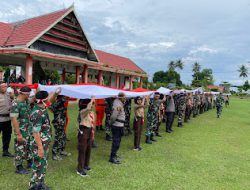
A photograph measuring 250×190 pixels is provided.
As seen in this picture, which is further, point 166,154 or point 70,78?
point 70,78

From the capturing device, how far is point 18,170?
16.3 ft

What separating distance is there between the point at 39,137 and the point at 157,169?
2.95 meters

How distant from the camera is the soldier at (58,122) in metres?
5.77

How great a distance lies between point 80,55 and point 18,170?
1356 centimetres

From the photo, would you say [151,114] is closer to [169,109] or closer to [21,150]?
[169,109]

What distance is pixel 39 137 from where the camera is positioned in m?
3.88

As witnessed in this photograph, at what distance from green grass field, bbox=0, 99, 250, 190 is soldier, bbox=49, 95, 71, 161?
277 millimetres

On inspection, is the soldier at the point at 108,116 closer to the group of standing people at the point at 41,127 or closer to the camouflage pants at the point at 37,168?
the group of standing people at the point at 41,127

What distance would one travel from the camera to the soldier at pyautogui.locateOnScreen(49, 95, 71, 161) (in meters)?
5.77

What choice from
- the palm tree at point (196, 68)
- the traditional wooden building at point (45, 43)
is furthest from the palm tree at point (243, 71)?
the traditional wooden building at point (45, 43)

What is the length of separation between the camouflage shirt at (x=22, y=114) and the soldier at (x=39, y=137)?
34.3 inches

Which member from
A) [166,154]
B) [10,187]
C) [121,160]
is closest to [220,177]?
[166,154]

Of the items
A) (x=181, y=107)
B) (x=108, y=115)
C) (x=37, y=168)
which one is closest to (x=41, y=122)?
(x=37, y=168)

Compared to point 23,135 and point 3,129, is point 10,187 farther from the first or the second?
point 3,129
